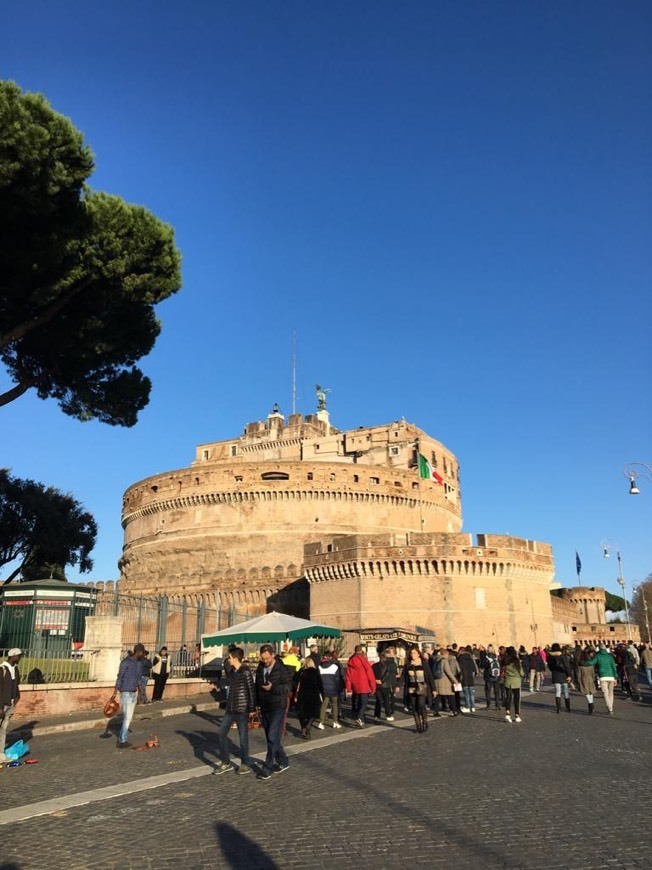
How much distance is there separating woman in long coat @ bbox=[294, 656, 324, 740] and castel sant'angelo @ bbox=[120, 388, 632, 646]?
1541cm

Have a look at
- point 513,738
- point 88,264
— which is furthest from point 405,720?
point 88,264

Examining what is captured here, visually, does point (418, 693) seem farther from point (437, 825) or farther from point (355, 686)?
point (437, 825)

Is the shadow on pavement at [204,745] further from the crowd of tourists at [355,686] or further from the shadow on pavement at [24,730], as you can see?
the shadow on pavement at [24,730]

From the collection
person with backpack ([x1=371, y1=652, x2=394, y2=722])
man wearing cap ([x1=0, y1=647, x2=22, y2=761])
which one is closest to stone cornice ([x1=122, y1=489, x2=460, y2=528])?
person with backpack ([x1=371, y1=652, x2=394, y2=722])

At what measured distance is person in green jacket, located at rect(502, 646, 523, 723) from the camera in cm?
1262

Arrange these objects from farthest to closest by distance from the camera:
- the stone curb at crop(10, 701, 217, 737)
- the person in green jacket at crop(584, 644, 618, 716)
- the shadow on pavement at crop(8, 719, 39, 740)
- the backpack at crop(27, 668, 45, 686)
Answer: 1. the person in green jacket at crop(584, 644, 618, 716)
2. the backpack at crop(27, 668, 45, 686)
3. the stone curb at crop(10, 701, 217, 737)
4. the shadow on pavement at crop(8, 719, 39, 740)

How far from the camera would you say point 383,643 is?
87.0 feet

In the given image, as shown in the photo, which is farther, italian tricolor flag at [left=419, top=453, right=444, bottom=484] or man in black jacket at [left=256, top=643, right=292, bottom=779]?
italian tricolor flag at [left=419, top=453, right=444, bottom=484]

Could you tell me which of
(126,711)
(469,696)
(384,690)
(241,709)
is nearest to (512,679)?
(384,690)

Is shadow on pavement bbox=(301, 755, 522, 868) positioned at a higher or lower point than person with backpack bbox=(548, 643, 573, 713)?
lower

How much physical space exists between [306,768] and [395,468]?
144ft

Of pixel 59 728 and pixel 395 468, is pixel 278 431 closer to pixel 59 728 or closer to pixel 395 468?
pixel 395 468

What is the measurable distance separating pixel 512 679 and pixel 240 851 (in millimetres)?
8931

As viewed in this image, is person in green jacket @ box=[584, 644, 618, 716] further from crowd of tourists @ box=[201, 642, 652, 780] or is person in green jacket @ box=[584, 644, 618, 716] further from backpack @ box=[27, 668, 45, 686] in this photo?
backpack @ box=[27, 668, 45, 686]
